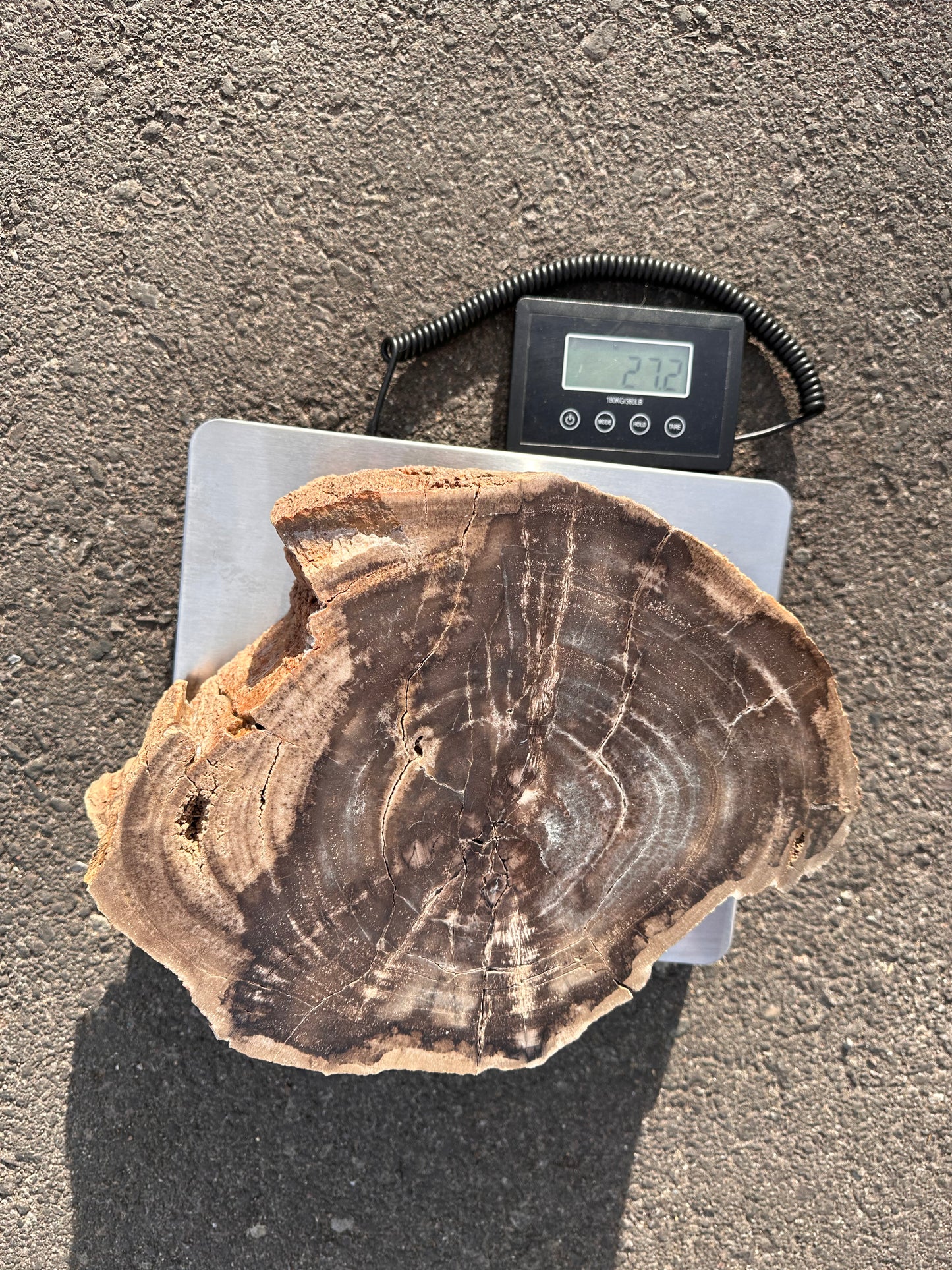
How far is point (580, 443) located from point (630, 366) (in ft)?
0.40

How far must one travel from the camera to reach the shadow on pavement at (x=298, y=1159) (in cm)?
111

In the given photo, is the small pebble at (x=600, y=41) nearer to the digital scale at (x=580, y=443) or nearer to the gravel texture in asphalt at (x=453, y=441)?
the gravel texture in asphalt at (x=453, y=441)

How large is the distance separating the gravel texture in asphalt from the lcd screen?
14 centimetres

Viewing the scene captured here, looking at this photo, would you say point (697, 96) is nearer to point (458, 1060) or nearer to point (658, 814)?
point (658, 814)

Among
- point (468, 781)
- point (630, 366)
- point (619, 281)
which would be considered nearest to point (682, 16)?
point (619, 281)

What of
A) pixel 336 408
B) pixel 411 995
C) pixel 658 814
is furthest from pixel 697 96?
pixel 411 995

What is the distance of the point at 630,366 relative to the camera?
1016 mm

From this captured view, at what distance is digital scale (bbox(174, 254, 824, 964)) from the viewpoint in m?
0.93

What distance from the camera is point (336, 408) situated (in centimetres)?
110

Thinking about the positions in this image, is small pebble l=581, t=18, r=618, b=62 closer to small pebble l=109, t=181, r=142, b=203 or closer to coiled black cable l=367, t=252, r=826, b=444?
coiled black cable l=367, t=252, r=826, b=444

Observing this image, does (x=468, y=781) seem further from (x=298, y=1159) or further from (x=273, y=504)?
(x=298, y=1159)

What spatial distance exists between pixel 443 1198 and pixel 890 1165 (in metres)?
0.68

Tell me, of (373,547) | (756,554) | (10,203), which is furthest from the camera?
(10,203)

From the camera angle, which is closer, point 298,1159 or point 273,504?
point 273,504
